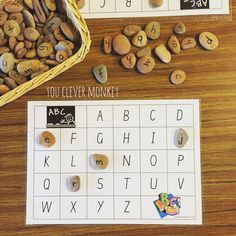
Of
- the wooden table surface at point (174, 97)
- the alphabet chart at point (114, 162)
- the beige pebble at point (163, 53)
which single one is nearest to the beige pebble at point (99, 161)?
the alphabet chart at point (114, 162)

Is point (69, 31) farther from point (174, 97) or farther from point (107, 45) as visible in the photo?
point (174, 97)

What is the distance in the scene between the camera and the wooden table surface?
69 centimetres

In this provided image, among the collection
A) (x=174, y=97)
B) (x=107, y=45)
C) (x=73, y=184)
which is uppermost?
(x=107, y=45)

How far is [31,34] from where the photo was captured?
71 centimetres

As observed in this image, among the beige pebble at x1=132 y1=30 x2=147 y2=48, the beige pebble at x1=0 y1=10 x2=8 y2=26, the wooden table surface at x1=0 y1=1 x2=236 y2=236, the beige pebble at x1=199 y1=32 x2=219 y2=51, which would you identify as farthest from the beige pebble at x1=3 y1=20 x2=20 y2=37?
the beige pebble at x1=199 y1=32 x2=219 y2=51

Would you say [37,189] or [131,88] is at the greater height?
[131,88]

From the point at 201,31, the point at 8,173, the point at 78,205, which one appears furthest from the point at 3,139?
the point at 201,31

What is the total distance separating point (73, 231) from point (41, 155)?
155mm

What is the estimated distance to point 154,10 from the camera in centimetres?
73

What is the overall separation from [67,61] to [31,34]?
0.09 m

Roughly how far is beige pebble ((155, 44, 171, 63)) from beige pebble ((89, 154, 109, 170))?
0.71 ft

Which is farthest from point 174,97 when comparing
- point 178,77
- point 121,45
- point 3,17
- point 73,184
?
point 3,17

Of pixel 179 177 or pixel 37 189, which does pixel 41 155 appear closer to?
pixel 37 189

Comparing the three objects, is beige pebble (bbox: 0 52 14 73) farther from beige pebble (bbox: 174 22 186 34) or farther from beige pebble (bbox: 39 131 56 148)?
beige pebble (bbox: 174 22 186 34)
